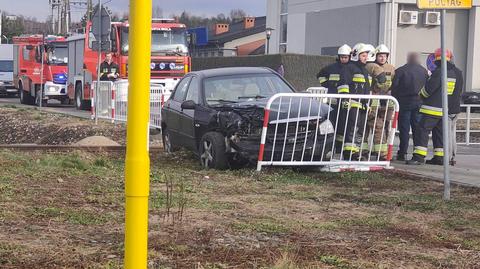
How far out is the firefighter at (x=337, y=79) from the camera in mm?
10945

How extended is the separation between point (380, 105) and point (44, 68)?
939 inches

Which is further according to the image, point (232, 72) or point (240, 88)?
point (232, 72)

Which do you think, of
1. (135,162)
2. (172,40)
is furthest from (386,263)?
(172,40)

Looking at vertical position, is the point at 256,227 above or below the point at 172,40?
below

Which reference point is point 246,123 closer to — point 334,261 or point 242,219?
point 242,219

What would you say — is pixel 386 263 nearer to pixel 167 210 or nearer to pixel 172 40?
pixel 167 210

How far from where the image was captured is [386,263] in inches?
210

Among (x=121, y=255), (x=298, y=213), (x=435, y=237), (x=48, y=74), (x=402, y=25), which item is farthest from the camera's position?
(x=402, y=25)

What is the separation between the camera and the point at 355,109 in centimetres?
1095

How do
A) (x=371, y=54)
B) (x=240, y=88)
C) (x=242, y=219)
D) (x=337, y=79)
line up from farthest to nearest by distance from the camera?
(x=371, y=54)
(x=337, y=79)
(x=240, y=88)
(x=242, y=219)

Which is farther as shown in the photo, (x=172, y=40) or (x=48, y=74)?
(x=48, y=74)

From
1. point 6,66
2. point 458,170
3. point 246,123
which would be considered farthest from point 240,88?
point 6,66

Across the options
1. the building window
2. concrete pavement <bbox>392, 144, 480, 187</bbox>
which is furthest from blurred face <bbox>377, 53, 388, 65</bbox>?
the building window

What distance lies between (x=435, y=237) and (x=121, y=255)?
283 centimetres
